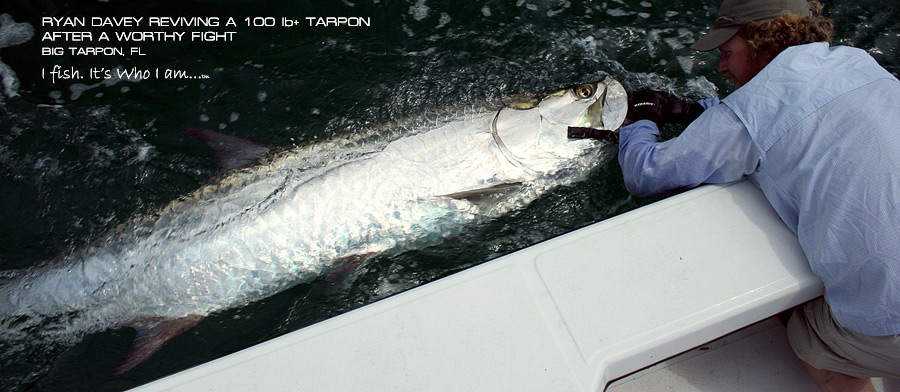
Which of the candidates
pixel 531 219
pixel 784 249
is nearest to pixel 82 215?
pixel 531 219

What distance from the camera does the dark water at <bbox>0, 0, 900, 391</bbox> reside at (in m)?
2.15

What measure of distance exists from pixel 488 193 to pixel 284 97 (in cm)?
141

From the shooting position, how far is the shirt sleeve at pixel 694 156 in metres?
1.58

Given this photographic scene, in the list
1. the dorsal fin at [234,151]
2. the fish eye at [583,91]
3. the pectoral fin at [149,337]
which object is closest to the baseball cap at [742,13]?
the fish eye at [583,91]

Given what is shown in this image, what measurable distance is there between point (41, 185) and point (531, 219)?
2.42m

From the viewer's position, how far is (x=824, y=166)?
1.37m

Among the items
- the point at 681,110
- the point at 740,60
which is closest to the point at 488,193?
the point at 681,110

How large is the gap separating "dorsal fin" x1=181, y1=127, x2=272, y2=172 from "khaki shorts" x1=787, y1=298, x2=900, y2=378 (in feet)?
7.12

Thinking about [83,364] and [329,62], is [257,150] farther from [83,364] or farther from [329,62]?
[83,364]

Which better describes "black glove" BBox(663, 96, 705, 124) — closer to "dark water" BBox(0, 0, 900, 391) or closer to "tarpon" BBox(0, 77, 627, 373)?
"tarpon" BBox(0, 77, 627, 373)

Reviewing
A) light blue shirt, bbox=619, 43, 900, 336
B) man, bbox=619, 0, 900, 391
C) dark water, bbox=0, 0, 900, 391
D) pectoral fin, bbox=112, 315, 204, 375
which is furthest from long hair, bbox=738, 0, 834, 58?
pectoral fin, bbox=112, 315, 204, 375

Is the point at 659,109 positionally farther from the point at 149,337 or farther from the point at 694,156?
the point at 149,337

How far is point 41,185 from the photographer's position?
246 centimetres

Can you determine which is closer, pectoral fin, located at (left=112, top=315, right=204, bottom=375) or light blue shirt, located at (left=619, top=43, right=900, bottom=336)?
light blue shirt, located at (left=619, top=43, right=900, bottom=336)
